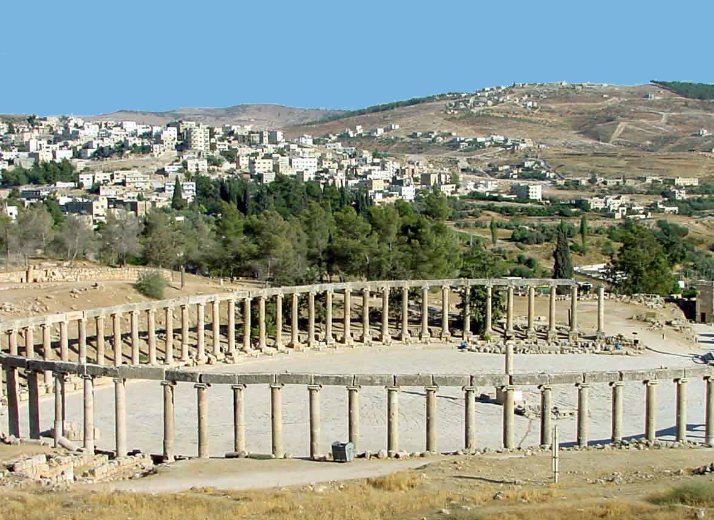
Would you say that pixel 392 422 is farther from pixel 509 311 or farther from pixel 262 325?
pixel 509 311

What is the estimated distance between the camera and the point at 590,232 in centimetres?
11606

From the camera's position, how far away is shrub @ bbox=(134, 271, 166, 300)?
56.9 meters

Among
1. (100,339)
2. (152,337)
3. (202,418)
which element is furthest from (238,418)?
(152,337)

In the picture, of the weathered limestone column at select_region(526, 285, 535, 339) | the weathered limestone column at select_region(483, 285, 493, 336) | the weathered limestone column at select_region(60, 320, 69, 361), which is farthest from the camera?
the weathered limestone column at select_region(526, 285, 535, 339)

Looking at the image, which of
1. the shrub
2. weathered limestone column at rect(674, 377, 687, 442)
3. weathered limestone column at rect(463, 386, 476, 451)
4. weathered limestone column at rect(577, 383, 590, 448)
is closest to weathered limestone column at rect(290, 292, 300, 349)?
the shrub

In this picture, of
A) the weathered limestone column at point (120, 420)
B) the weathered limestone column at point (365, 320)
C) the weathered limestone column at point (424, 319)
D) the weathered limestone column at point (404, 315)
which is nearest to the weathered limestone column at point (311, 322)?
the weathered limestone column at point (365, 320)

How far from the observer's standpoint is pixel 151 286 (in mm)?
57000

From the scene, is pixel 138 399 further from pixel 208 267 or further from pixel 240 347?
pixel 208 267

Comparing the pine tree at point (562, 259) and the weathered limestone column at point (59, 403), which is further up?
the pine tree at point (562, 259)

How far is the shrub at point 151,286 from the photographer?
187 feet

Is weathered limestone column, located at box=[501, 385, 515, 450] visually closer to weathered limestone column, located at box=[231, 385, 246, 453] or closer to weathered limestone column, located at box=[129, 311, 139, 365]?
weathered limestone column, located at box=[231, 385, 246, 453]

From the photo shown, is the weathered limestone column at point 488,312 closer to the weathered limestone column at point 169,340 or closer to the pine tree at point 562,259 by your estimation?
the pine tree at point 562,259

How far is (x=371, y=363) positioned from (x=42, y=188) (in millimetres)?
97055

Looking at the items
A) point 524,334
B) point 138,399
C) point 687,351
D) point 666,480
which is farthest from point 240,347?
point 666,480
